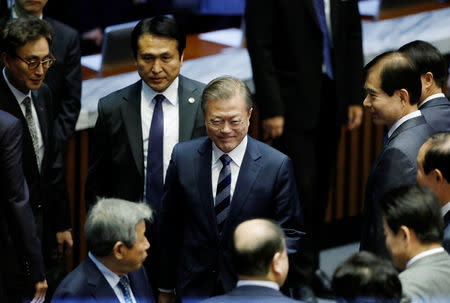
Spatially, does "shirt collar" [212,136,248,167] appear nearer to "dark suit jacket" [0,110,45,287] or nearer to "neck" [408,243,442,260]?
"dark suit jacket" [0,110,45,287]

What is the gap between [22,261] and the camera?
343 cm

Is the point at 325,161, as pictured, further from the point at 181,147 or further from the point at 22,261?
the point at 22,261

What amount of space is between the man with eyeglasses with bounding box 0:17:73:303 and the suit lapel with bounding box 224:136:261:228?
926 mm

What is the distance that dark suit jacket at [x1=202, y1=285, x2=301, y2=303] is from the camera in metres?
2.54

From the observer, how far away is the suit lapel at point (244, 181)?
10.8 feet

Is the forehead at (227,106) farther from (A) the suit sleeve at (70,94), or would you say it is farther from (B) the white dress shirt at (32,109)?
(A) the suit sleeve at (70,94)

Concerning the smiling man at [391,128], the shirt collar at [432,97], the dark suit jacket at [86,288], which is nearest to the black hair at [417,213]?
the smiling man at [391,128]

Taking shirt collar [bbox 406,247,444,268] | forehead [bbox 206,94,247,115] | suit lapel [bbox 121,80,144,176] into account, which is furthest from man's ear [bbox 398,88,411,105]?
suit lapel [bbox 121,80,144,176]

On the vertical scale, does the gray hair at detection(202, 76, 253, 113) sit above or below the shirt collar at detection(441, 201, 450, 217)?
above

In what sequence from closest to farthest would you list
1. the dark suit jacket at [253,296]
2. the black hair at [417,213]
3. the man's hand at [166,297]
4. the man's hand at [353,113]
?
the dark suit jacket at [253,296], the black hair at [417,213], the man's hand at [166,297], the man's hand at [353,113]

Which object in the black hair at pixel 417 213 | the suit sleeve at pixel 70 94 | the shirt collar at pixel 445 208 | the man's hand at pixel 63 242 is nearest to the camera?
the black hair at pixel 417 213

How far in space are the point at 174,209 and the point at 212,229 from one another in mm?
186

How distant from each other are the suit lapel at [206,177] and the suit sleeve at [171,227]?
9 centimetres

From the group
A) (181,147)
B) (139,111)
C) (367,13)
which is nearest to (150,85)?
(139,111)
